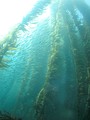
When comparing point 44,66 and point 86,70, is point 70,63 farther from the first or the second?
point 86,70

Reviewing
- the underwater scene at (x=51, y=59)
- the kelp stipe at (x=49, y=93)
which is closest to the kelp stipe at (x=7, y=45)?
the underwater scene at (x=51, y=59)

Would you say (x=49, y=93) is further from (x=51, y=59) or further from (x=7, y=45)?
(x=7, y=45)

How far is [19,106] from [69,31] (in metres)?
1.27

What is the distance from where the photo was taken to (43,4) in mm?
2488

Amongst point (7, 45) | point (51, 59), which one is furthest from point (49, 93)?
point (7, 45)

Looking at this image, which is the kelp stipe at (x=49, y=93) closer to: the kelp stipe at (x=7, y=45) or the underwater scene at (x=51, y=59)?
the underwater scene at (x=51, y=59)

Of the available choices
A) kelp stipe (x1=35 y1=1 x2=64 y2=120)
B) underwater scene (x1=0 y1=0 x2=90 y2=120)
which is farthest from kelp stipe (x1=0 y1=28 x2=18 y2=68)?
kelp stipe (x1=35 y1=1 x2=64 y2=120)

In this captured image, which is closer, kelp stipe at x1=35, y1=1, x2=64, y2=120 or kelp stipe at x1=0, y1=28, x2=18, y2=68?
kelp stipe at x1=35, y1=1, x2=64, y2=120

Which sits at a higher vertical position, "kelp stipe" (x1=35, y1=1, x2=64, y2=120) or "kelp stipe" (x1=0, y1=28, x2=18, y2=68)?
"kelp stipe" (x1=0, y1=28, x2=18, y2=68)

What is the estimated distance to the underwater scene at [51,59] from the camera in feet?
5.37

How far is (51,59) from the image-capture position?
1.89 m

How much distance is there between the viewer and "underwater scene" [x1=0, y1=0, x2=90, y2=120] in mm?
1638

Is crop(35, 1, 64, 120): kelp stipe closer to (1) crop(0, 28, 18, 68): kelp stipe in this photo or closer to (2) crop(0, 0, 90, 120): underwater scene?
(2) crop(0, 0, 90, 120): underwater scene

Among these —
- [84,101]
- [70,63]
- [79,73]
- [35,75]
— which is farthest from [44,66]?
[84,101]
